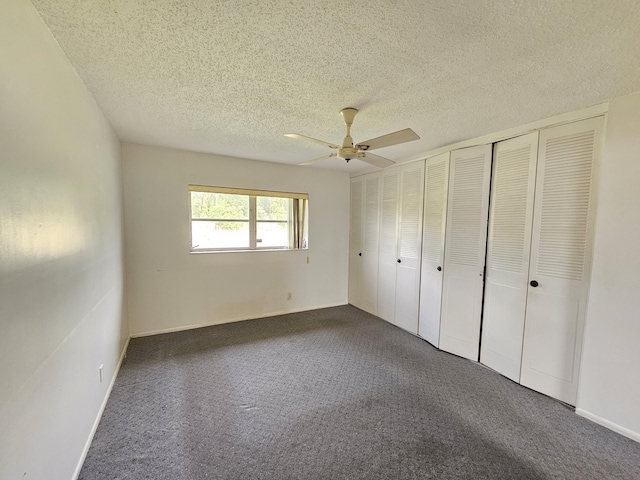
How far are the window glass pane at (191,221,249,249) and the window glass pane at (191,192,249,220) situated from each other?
4.1 inches

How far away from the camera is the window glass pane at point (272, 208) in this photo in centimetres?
399

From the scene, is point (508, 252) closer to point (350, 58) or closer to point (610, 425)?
point (610, 425)

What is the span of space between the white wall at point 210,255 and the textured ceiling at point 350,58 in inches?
40.1

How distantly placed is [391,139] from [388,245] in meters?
2.11

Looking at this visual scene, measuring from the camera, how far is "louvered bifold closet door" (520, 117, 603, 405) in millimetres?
2039

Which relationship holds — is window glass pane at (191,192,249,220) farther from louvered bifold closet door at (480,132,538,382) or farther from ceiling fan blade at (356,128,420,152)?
louvered bifold closet door at (480,132,538,382)

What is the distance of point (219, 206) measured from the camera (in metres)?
3.71

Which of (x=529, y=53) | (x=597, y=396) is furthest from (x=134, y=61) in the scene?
(x=597, y=396)

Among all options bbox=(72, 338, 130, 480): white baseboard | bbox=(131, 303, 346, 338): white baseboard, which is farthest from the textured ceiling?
bbox=(131, 303, 346, 338): white baseboard

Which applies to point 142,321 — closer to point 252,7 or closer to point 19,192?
point 19,192

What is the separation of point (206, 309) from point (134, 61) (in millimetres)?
2939

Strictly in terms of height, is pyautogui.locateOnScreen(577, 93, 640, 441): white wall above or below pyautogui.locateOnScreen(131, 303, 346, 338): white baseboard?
above

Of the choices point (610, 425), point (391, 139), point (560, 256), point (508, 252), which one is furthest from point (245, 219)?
point (610, 425)

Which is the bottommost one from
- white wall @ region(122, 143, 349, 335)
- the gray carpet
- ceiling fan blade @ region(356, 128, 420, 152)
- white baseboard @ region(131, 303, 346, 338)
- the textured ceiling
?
the gray carpet
